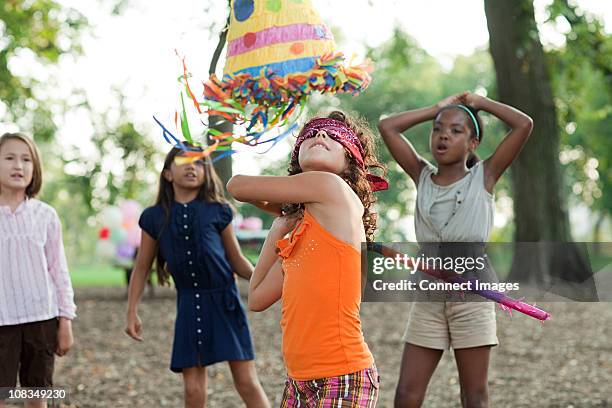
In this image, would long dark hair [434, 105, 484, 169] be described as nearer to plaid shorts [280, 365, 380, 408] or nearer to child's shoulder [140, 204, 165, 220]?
child's shoulder [140, 204, 165, 220]

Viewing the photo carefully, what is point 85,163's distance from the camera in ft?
59.8

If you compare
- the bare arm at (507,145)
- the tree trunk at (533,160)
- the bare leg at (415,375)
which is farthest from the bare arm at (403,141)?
the tree trunk at (533,160)

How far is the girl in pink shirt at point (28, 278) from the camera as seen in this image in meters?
4.02

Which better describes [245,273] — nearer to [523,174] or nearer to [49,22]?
[523,174]

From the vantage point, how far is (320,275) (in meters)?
2.73

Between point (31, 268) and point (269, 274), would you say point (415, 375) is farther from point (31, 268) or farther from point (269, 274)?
point (31, 268)

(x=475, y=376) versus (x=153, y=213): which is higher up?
(x=153, y=213)

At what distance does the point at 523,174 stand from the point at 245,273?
829cm

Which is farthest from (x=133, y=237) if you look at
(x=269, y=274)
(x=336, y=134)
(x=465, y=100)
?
(x=336, y=134)

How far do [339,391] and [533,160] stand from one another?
9.68m

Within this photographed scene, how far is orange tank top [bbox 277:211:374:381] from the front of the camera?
2709 mm

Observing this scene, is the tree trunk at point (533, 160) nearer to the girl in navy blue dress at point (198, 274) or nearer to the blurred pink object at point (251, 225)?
the blurred pink object at point (251, 225)

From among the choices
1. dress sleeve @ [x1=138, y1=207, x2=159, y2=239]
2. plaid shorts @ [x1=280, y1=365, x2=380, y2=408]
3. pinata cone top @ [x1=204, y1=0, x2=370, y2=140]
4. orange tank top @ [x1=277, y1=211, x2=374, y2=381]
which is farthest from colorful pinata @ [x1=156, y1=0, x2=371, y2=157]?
dress sleeve @ [x1=138, y1=207, x2=159, y2=239]

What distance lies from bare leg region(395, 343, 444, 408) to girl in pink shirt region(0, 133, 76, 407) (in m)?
1.59
